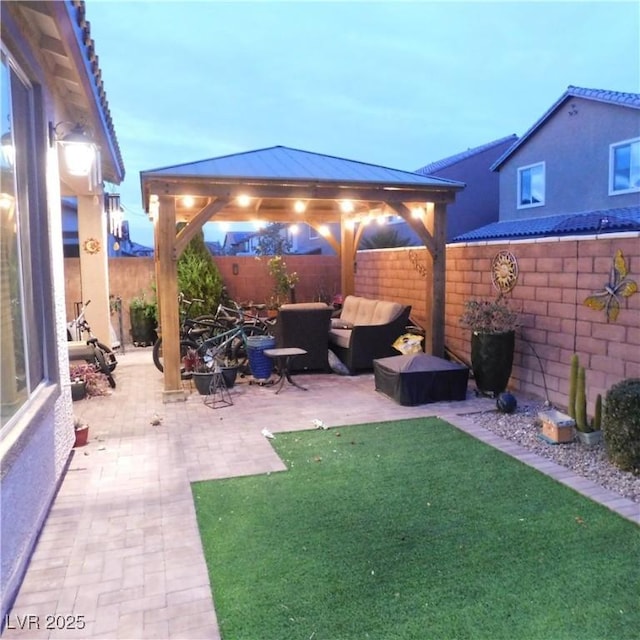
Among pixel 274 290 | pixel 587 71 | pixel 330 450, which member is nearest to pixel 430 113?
pixel 587 71

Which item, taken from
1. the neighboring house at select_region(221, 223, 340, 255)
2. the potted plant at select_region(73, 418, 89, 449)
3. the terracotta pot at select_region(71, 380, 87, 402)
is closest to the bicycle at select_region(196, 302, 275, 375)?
the terracotta pot at select_region(71, 380, 87, 402)

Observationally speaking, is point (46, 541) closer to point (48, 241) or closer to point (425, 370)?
point (48, 241)

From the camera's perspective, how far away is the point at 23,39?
298 centimetres

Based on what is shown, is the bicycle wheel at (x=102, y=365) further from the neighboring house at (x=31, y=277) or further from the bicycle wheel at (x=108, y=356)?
the neighboring house at (x=31, y=277)

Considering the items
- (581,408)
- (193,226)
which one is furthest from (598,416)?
(193,226)

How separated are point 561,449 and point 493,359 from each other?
4.97ft

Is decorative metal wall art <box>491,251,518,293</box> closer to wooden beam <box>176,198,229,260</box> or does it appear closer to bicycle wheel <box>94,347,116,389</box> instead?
wooden beam <box>176,198,229,260</box>

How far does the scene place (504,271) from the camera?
20.5 ft

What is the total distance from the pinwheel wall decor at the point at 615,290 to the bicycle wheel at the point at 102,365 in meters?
5.63

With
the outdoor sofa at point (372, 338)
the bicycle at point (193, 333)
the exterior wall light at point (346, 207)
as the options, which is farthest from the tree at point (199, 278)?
the outdoor sofa at point (372, 338)

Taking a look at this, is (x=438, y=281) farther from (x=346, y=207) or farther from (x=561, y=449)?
(x=561, y=449)

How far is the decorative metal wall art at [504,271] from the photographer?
6.08m

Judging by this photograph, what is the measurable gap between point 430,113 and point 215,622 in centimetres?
9027

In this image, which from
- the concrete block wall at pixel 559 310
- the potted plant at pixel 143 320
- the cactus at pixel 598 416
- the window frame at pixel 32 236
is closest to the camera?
the window frame at pixel 32 236
